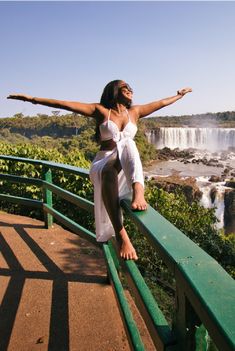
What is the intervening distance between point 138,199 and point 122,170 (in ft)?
1.55

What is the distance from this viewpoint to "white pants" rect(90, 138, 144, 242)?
232 cm

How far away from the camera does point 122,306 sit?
2.01 m

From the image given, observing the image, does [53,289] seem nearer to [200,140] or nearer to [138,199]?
[138,199]

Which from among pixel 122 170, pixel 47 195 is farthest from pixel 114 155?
pixel 47 195

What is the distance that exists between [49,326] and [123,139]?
1.48 metres

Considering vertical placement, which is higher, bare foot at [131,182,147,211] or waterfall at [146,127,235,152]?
bare foot at [131,182,147,211]

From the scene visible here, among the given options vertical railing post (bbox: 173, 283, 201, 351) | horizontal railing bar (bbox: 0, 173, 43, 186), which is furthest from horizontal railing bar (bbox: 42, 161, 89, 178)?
vertical railing post (bbox: 173, 283, 201, 351)

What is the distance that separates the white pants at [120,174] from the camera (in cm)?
232

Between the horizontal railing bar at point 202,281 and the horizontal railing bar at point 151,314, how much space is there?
0.81 feet

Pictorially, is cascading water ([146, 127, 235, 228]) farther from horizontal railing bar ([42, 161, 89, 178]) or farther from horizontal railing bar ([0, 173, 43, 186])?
horizontal railing bar ([42, 161, 89, 178])

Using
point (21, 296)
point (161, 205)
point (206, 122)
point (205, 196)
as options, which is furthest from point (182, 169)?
point (206, 122)

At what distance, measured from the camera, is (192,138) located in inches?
2232

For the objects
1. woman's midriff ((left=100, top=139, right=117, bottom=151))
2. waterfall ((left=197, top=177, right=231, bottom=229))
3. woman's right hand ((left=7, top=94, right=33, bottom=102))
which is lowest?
waterfall ((left=197, top=177, right=231, bottom=229))

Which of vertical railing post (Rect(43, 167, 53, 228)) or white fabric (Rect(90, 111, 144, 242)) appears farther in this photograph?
vertical railing post (Rect(43, 167, 53, 228))
